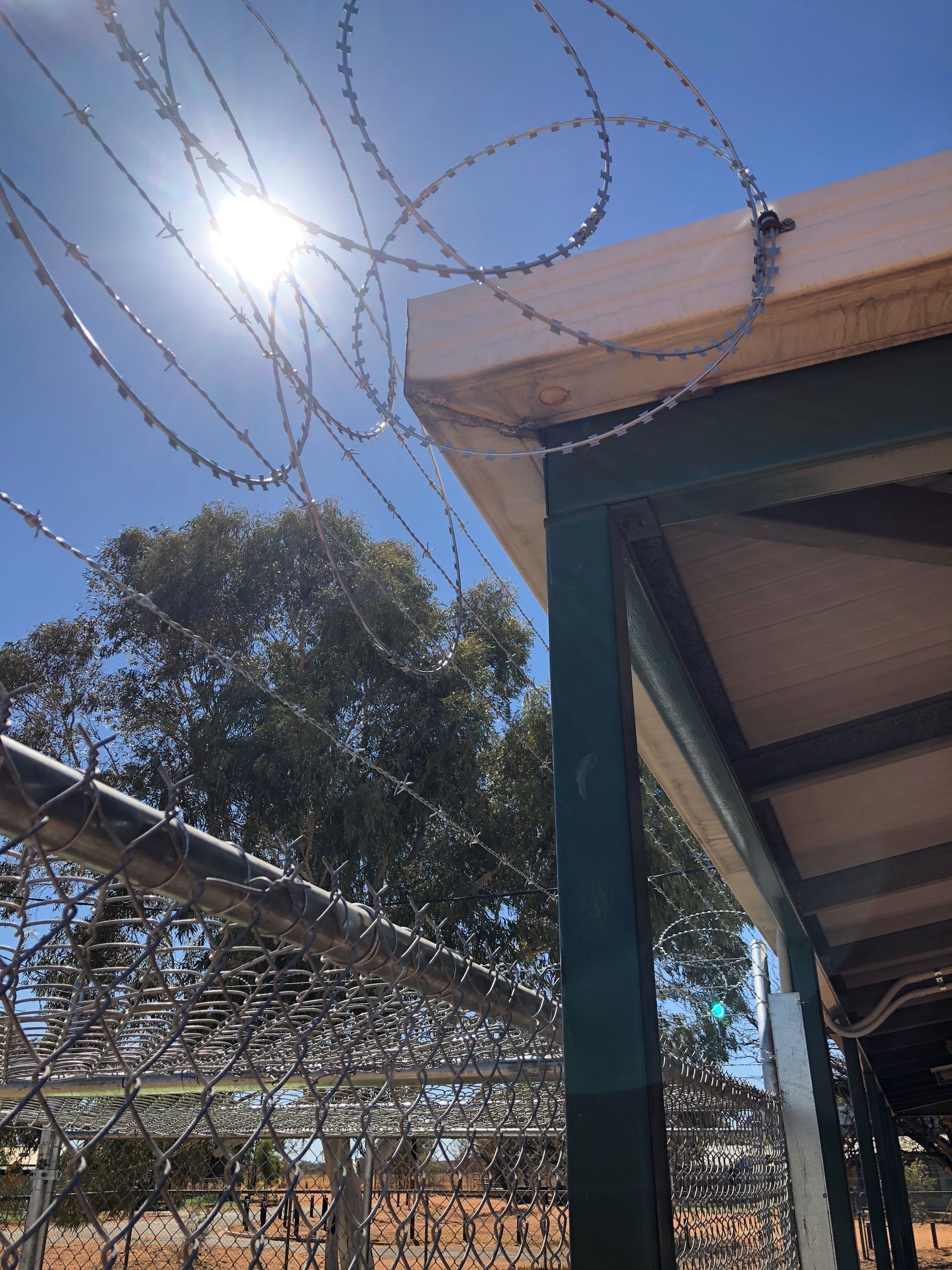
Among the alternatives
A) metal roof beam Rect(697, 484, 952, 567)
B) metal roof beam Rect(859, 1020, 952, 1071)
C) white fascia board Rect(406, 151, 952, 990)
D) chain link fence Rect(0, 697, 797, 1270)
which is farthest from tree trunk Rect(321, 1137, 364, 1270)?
metal roof beam Rect(859, 1020, 952, 1071)

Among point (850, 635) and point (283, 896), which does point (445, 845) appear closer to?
point (850, 635)

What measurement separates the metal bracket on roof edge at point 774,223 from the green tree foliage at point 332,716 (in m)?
10.7

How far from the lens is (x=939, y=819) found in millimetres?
4234

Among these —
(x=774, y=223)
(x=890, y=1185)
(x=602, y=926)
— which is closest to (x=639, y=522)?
(x=774, y=223)

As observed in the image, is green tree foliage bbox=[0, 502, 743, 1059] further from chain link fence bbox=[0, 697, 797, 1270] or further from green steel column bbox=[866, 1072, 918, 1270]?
chain link fence bbox=[0, 697, 797, 1270]

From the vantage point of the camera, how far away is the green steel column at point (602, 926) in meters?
1.34

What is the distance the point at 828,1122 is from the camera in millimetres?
3785

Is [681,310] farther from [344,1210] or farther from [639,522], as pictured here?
[344,1210]

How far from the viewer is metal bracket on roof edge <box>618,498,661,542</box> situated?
186 cm

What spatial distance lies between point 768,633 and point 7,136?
7.36ft

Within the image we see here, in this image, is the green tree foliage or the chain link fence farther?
the green tree foliage

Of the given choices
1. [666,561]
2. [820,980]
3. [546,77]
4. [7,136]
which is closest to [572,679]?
[666,561]

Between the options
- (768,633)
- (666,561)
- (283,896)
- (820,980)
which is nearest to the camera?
(283,896)

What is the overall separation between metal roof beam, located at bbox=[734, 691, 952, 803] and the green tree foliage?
30.1 ft
